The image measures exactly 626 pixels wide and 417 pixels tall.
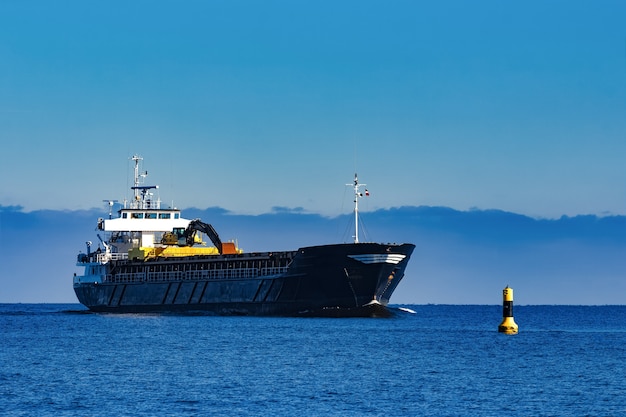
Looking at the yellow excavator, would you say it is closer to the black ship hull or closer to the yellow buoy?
the black ship hull

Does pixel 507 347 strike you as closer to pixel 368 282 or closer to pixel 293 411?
pixel 368 282

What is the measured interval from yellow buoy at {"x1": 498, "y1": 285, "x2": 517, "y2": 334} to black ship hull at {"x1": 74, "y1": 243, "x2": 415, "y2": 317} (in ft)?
33.0

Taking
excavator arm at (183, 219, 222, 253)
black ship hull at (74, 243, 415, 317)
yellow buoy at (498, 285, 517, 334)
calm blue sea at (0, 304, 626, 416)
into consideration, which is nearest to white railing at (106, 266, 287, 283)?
black ship hull at (74, 243, 415, 317)

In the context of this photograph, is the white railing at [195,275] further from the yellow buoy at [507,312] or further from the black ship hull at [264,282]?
the yellow buoy at [507,312]

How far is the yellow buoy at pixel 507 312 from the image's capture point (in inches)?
2913

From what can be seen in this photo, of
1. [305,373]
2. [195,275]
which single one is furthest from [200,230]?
[305,373]

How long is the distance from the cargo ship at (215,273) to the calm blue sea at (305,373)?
5443 millimetres

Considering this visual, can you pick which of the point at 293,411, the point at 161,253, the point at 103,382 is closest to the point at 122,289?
the point at 161,253

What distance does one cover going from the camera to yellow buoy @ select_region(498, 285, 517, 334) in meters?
74.0

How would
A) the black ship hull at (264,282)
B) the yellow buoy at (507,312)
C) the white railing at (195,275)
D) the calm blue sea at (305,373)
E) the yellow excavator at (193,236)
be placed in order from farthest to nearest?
the yellow excavator at (193,236) → the white railing at (195,275) → the black ship hull at (264,282) → the yellow buoy at (507,312) → the calm blue sea at (305,373)

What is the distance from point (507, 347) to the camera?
69.3 m

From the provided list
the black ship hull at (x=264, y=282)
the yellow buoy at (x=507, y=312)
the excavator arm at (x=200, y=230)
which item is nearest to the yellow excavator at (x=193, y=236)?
the excavator arm at (x=200, y=230)

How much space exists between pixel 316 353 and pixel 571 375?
14.6m

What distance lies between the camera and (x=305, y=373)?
52.3 m
